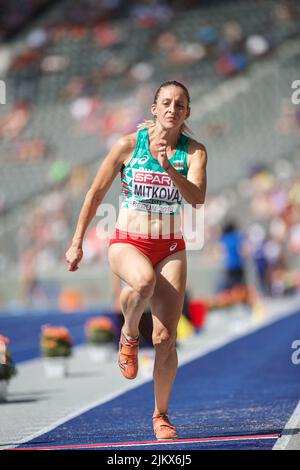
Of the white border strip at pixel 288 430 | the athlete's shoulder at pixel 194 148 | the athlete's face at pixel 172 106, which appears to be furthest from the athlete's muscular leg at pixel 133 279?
the white border strip at pixel 288 430

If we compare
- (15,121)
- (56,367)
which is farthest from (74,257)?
(15,121)

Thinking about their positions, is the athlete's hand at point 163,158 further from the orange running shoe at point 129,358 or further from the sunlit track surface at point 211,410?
the sunlit track surface at point 211,410

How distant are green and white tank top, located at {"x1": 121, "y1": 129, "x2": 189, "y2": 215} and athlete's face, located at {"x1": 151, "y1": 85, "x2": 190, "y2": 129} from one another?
0.59 ft

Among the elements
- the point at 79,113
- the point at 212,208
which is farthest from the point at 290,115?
the point at 79,113

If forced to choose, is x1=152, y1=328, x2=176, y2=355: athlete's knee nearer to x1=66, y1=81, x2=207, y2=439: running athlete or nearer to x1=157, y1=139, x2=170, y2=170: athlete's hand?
x1=66, y1=81, x2=207, y2=439: running athlete

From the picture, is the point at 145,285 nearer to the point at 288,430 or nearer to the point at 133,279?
the point at 133,279

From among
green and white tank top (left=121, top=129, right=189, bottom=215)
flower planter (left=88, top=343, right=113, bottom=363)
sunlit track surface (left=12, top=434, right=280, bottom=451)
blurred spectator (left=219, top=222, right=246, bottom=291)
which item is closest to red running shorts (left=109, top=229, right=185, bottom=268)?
green and white tank top (left=121, top=129, right=189, bottom=215)

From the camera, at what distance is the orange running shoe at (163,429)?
6125 millimetres

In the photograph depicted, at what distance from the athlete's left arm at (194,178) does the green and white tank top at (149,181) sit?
60mm

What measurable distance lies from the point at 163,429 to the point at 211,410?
5.97 ft

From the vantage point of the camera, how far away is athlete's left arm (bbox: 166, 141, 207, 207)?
19.1 ft

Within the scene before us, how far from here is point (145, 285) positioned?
604 cm

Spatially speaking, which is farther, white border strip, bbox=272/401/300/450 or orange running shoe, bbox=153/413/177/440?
orange running shoe, bbox=153/413/177/440

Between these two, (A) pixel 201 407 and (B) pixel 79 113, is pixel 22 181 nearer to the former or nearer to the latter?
(B) pixel 79 113
